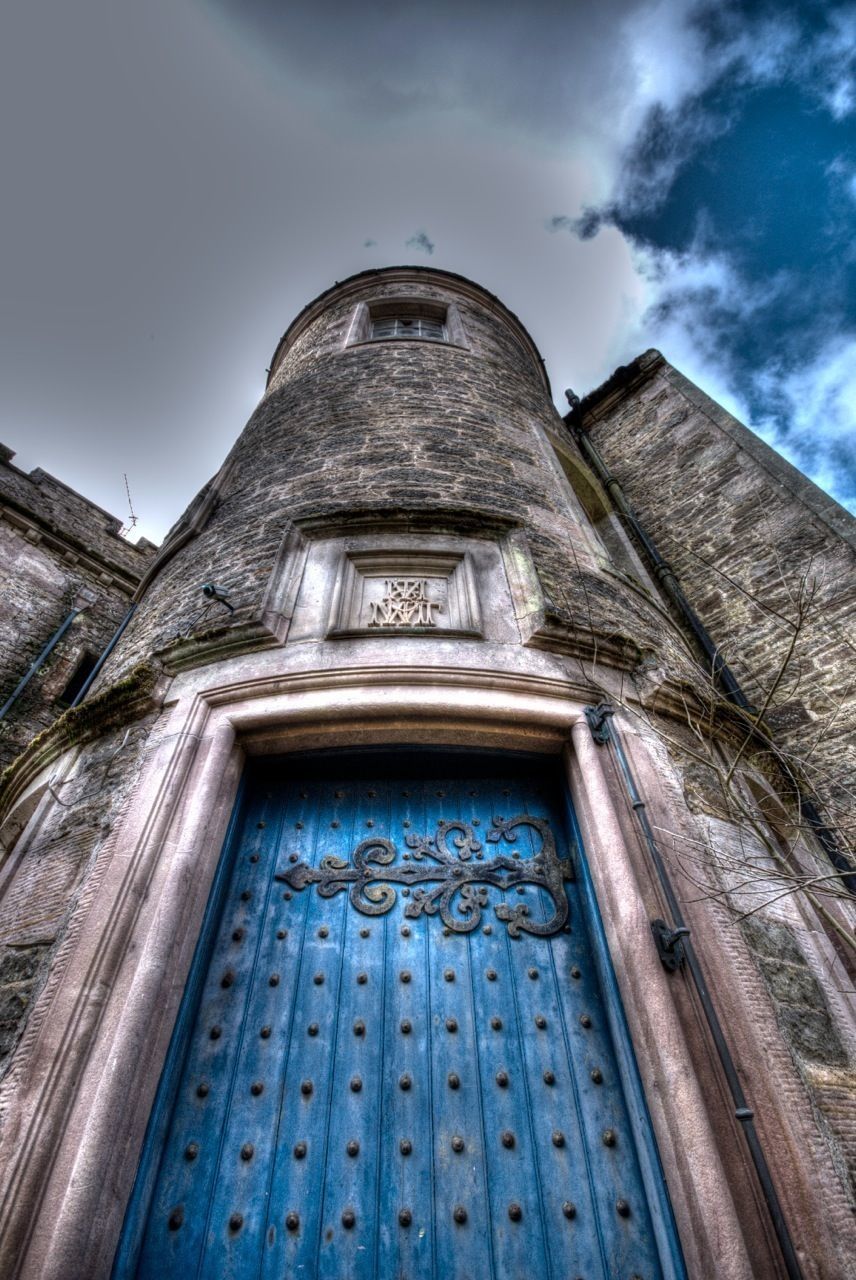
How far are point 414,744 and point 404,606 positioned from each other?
84cm

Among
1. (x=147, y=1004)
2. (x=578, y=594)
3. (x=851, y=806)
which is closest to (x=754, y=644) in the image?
(x=851, y=806)

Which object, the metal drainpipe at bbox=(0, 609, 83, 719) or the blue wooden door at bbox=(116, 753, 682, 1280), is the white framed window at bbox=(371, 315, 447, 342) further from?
the blue wooden door at bbox=(116, 753, 682, 1280)

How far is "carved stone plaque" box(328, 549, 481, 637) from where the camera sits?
3340mm

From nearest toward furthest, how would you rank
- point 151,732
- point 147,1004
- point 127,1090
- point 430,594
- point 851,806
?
point 127,1090 → point 147,1004 → point 151,732 → point 430,594 → point 851,806

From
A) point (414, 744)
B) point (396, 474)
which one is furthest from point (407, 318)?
point (414, 744)

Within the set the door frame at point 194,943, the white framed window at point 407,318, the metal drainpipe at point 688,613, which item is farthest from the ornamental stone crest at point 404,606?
the white framed window at point 407,318

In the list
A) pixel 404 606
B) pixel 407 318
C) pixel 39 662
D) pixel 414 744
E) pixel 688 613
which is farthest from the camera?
pixel 407 318

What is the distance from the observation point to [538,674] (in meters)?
3.09

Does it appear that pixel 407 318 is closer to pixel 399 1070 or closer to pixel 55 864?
pixel 55 864

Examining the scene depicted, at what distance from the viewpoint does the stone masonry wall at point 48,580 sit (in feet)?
20.5

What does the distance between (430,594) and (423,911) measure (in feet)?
5.65

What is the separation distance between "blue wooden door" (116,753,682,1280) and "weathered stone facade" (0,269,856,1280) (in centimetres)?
21

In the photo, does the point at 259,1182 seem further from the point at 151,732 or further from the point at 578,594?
the point at 578,594

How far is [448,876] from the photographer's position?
9.09 feet
